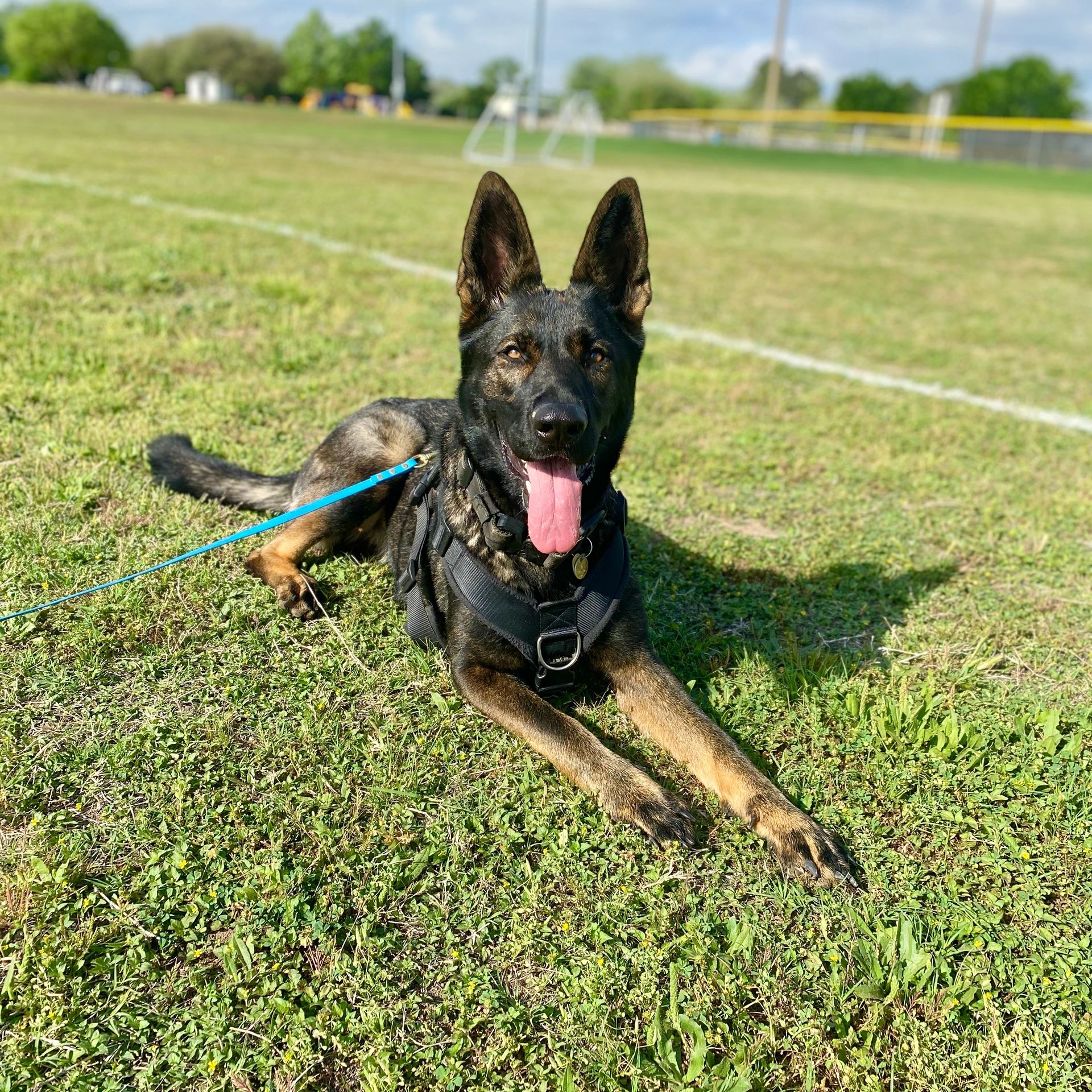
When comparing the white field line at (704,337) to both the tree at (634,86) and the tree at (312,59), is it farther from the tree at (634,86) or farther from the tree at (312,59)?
the tree at (312,59)

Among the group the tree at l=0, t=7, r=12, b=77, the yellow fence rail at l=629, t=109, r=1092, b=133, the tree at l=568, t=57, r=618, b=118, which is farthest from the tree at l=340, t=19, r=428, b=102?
the yellow fence rail at l=629, t=109, r=1092, b=133

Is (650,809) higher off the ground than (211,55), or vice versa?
(211,55)

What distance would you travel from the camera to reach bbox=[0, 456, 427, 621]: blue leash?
11.4 feet

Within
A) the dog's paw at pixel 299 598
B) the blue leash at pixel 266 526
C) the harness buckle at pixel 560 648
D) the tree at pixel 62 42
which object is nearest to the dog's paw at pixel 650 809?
the harness buckle at pixel 560 648

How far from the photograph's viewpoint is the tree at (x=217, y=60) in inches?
4545

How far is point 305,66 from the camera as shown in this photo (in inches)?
4781

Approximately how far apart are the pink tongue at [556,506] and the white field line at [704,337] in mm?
5674

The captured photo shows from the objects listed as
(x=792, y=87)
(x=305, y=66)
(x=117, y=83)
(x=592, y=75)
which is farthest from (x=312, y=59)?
(x=792, y=87)

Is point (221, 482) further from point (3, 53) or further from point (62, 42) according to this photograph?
point (3, 53)

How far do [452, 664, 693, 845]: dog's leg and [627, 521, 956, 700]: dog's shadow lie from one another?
2.61 ft

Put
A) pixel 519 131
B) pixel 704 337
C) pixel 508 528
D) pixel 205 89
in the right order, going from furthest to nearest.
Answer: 1. pixel 205 89
2. pixel 519 131
3. pixel 704 337
4. pixel 508 528

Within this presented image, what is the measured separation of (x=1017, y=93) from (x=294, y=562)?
3516 inches

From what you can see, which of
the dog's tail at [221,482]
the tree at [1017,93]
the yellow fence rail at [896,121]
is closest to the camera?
the dog's tail at [221,482]

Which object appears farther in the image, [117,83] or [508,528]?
[117,83]
